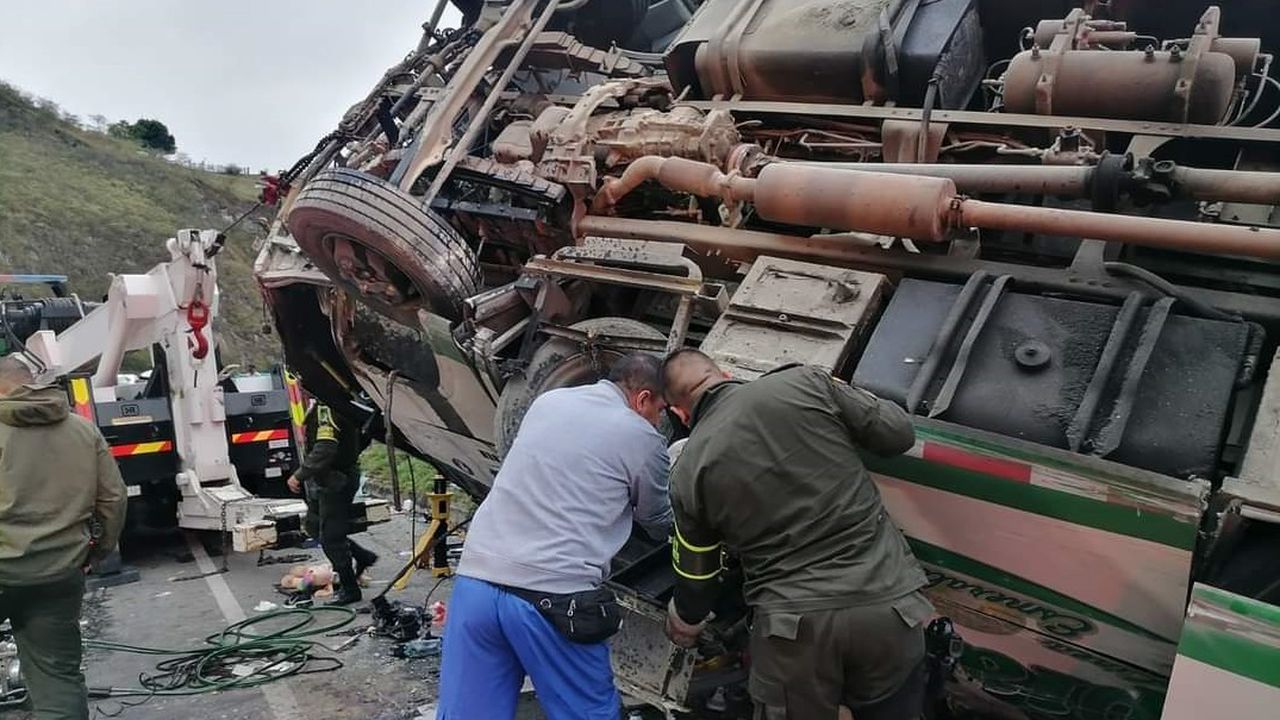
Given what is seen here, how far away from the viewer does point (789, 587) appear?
104 inches

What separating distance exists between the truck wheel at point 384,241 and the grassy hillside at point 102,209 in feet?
46.6

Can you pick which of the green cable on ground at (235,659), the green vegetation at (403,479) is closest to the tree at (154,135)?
the green vegetation at (403,479)

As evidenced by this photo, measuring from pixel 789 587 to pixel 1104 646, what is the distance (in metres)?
0.92

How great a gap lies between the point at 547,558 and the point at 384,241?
175 centimetres

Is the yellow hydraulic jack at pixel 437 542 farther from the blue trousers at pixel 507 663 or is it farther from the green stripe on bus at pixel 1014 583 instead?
the green stripe on bus at pixel 1014 583

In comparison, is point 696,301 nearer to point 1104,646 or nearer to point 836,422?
point 836,422

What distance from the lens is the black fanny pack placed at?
2830 mm

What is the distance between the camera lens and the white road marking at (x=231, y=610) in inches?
179

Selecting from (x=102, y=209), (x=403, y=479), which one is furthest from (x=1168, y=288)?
(x=102, y=209)

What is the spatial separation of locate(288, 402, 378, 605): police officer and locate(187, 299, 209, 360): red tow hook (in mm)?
1281

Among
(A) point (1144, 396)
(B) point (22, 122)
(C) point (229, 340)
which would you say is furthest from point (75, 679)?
(B) point (22, 122)

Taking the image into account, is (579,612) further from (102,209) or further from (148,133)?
(148,133)

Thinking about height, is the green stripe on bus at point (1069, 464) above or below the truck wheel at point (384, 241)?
below

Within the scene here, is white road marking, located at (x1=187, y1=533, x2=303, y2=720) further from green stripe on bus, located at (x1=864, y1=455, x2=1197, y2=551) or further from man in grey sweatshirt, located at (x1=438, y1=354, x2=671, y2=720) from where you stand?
green stripe on bus, located at (x1=864, y1=455, x2=1197, y2=551)
